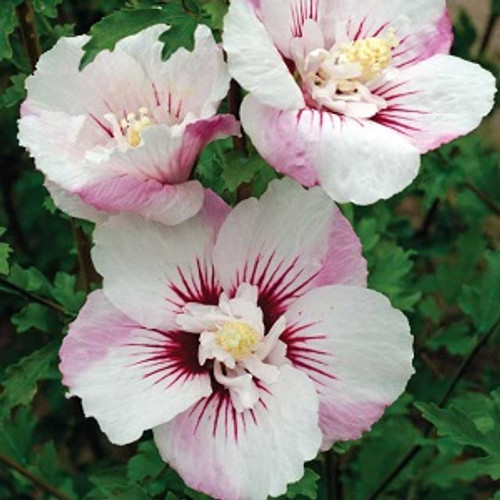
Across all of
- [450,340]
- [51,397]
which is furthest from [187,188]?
[51,397]

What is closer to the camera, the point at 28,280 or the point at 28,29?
the point at 28,29

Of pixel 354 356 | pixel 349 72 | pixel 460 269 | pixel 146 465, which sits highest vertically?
pixel 349 72

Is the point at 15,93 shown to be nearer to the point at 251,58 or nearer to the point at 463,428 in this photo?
the point at 251,58

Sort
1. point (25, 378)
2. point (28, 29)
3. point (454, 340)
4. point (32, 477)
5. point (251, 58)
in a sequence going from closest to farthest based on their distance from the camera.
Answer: point (251, 58) → point (28, 29) → point (25, 378) → point (32, 477) → point (454, 340)

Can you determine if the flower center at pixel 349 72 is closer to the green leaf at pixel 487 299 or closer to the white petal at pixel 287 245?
the white petal at pixel 287 245

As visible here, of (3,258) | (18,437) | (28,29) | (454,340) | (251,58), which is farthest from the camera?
(454,340)

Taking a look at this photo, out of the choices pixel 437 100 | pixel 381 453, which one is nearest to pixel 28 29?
pixel 437 100

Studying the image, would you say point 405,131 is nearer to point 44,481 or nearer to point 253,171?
point 253,171
